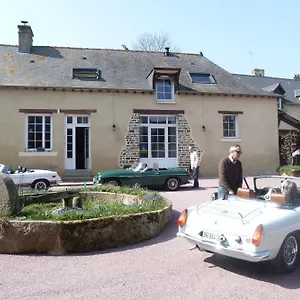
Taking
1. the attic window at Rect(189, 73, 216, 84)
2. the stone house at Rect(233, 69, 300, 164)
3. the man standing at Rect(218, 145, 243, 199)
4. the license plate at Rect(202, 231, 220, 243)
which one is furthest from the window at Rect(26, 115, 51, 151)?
the license plate at Rect(202, 231, 220, 243)

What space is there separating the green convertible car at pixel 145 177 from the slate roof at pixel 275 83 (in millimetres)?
19871

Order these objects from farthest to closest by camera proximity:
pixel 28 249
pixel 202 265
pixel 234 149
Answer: pixel 234 149 → pixel 28 249 → pixel 202 265

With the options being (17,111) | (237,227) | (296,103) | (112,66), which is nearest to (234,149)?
(237,227)

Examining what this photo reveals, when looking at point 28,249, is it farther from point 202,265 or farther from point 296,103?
point 296,103

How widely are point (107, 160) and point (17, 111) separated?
512 centimetres

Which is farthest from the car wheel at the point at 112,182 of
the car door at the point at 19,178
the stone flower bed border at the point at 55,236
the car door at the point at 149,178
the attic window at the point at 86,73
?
the attic window at the point at 86,73

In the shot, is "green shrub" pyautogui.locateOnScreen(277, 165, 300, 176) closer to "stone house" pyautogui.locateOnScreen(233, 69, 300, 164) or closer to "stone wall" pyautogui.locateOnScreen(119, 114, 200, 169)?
"stone house" pyautogui.locateOnScreen(233, 69, 300, 164)

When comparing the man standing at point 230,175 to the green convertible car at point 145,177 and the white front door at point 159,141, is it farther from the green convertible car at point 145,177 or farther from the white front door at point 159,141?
the white front door at point 159,141

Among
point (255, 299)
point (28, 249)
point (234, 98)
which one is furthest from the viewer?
point (234, 98)

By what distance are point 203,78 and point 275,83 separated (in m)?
14.6

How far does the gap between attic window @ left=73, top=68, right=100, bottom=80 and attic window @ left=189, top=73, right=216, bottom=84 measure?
5646mm

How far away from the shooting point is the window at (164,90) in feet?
62.1

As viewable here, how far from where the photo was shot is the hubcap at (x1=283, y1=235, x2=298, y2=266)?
4613 mm

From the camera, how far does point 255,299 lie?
3826 millimetres
